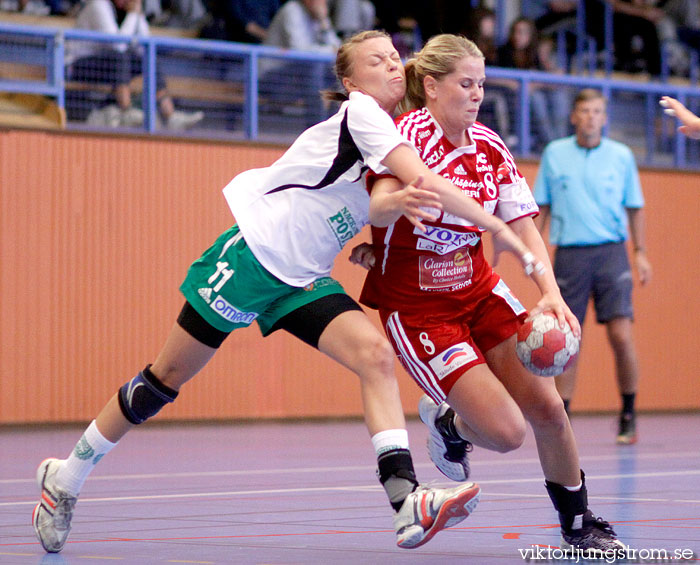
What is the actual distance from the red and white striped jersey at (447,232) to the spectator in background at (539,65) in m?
8.93

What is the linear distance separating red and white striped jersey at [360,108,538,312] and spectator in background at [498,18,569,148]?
29.3 feet

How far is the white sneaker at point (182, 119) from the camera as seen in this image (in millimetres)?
10984

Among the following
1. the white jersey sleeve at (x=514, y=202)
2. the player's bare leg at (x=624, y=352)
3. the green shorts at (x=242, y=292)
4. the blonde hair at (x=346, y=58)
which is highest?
the blonde hair at (x=346, y=58)

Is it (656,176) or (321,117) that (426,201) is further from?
(656,176)

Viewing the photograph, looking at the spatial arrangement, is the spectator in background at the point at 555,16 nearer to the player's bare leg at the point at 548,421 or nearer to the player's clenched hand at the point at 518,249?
the player's bare leg at the point at 548,421

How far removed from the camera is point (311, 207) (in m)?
4.15

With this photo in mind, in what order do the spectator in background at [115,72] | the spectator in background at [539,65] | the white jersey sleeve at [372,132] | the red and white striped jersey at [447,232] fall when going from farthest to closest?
the spectator in background at [539,65]
the spectator in background at [115,72]
the red and white striped jersey at [447,232]
the white jersey sleeve at [372,132]

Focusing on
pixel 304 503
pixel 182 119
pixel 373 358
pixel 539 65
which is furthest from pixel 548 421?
pixel 539 65

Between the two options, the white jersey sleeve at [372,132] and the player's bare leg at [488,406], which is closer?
the white jersey sleeve at [372,132]

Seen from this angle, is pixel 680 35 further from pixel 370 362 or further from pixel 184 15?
pixel 370 362

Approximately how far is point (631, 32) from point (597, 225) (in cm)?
750

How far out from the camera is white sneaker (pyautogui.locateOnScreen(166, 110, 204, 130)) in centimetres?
1098

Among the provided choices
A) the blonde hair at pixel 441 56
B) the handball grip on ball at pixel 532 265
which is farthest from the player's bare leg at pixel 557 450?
the blonde hair at pixel 441 56

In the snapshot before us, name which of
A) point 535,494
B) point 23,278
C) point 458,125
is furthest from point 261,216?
point 23,278
